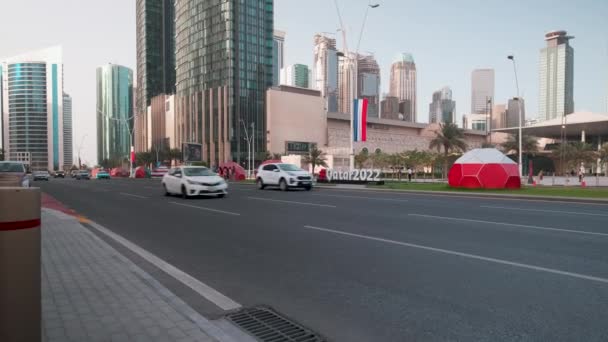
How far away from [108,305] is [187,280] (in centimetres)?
120

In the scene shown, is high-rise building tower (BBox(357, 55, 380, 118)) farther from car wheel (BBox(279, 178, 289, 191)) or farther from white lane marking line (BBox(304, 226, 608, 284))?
white lane marking line (BBox(304, 226, 608, 284))

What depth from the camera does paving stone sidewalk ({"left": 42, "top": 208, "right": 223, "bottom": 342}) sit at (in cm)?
348

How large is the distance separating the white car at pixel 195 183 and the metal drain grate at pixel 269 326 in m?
14.1

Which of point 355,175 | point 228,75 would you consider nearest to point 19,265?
point 355,175

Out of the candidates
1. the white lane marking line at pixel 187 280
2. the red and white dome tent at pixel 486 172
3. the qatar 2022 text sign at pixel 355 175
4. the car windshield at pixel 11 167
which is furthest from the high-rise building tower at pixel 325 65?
the white lane marking line at pixel 187 280

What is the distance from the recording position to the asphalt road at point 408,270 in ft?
12.3

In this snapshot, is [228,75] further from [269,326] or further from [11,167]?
[269,326]

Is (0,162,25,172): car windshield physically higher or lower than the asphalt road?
higher

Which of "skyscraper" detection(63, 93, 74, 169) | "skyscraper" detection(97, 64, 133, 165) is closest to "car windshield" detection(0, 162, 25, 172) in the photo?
"skyscraper" detection(97, 64, 133, 165)

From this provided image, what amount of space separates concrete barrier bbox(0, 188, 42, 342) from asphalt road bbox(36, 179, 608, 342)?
2.27m

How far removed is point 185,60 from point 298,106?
37.7 metres

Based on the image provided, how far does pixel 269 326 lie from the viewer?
3863mm

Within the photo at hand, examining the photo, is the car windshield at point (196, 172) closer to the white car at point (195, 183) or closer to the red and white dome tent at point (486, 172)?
the white car at point (195, 183)

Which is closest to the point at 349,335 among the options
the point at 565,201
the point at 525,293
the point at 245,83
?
the point at 525,293
